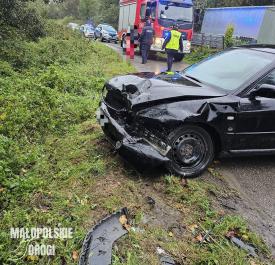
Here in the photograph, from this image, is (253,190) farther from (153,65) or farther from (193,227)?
(153,65)

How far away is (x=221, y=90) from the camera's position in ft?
17.7

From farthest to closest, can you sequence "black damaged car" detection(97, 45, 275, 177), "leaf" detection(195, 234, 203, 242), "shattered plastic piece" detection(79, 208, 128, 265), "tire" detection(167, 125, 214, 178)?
"tire" detection(167, 125, 214, 178), "black damaged car" detection(97, 45, 275, 177), "leaf" detection(195, 234, 203, 242), "shattered plastic piece" detection(79, 208, 128, 265)

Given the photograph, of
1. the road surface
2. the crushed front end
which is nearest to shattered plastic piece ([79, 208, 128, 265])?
the crushed front end

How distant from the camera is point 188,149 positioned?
5.17m

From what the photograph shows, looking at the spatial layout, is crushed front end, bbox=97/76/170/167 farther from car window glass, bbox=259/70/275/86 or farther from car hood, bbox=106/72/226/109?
car window glass, bbox=259/70/275/86

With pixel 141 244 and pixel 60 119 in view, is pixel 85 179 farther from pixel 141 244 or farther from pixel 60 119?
pixel 60 119

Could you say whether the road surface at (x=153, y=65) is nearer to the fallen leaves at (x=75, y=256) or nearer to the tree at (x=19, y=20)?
the tree at (x=19, y=20)

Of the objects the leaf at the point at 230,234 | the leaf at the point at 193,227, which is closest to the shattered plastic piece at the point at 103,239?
the leaf at the point at 193,227

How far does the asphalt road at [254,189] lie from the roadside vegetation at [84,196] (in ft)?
0.79

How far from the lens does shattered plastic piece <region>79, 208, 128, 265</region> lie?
3.47 metres

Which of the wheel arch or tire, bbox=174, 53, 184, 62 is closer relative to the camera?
the wheel arch

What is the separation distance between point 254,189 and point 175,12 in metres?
15.6

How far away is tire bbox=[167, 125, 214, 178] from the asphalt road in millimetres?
447

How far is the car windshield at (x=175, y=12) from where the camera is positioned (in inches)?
750
